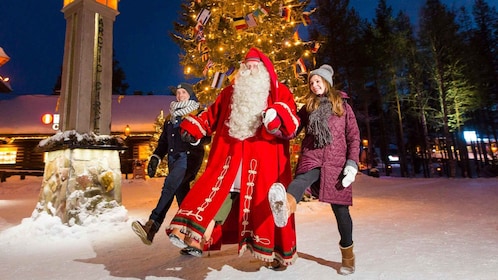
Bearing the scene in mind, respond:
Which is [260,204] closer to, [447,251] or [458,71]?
[447,251]

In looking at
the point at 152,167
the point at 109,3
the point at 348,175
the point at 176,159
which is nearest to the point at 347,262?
the point at 348,175

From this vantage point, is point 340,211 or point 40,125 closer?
point 340,211

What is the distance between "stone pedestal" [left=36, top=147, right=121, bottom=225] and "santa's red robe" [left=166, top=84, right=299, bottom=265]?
300 cm

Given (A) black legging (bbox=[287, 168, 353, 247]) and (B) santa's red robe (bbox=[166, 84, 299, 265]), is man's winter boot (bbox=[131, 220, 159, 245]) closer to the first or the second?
(B) santa's red robe (bbox=[166, 84, 299, 265])

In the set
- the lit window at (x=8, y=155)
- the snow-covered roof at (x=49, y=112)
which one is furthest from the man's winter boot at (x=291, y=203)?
the lit window at (x=8, y=155)

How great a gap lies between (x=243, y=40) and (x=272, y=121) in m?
5.03

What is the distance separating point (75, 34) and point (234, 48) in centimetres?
312

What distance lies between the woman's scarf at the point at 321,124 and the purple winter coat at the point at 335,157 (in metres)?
0.04

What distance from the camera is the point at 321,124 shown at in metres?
2.60

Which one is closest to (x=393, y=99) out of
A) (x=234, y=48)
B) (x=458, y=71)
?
(x=458, y=71)

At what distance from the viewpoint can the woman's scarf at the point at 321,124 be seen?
8.47 ft

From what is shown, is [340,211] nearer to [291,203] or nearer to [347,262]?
[347,262]

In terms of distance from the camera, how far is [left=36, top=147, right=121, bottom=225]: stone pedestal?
4.55 m

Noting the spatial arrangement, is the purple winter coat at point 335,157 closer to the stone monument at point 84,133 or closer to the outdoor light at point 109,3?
the stone monument at point 84,133
